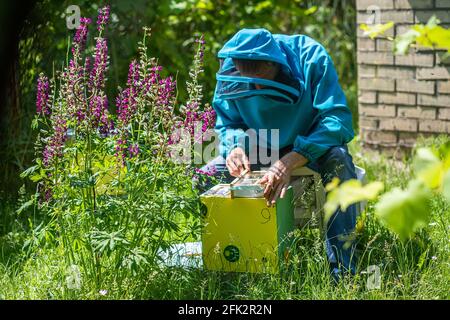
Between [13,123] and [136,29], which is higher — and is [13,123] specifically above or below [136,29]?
below

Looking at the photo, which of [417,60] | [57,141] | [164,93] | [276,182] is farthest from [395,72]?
[57,141]

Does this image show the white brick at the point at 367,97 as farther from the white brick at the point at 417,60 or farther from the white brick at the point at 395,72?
the white brick at the point at 417,60

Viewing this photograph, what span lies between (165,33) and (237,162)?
112 inches

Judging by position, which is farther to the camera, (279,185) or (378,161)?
(378,161)

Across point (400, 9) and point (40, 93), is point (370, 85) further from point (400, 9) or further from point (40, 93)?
point (40, 93)

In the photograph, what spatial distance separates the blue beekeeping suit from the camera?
10.4 feet

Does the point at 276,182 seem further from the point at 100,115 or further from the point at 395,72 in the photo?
the point at 395,72

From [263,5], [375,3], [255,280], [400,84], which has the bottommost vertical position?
[255,280]

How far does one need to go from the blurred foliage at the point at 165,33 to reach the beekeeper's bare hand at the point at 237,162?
0.79 m

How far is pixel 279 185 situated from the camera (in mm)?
3076

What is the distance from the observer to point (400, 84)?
5.12m

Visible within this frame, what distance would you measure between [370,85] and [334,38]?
8.18 ft

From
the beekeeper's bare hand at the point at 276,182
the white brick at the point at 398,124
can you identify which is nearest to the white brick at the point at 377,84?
the white brick at the point at 398,124
